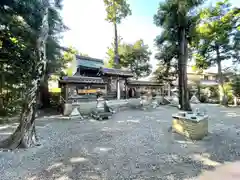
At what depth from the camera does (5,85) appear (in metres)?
7.00

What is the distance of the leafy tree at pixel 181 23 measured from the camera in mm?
9625

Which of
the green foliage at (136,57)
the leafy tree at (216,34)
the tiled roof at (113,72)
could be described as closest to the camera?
the leafy tree at (216,34)

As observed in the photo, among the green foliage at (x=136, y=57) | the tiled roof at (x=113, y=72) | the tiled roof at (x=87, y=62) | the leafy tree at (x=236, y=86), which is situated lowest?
the leafy tree at (x=236, y=86)

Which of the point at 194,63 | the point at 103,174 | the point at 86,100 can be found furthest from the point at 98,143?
the point at 194,63

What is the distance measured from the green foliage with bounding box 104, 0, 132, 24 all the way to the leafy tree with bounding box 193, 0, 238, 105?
28.3 ft

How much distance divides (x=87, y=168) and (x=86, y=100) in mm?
7442

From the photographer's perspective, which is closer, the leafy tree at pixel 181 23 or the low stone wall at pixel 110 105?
the low stone wall at pixel 110 105

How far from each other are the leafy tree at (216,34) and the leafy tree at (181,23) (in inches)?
61.5

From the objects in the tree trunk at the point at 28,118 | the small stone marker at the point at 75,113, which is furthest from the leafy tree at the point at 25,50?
the small stone marker at the point at 75,113

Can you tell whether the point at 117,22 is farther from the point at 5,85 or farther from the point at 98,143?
the point at 98,143

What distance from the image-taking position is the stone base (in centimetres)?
439

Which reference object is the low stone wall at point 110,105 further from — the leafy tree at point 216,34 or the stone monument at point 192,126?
the leafy tree at point 216,34

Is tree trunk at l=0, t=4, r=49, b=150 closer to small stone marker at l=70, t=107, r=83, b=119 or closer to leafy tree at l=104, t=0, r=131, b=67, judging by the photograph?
small stone marker at l=70, t=107, r=83, b=119

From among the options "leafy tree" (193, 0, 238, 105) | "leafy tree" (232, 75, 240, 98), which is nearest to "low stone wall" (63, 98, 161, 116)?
"leafy tree" (193, 0, 238, 105)
